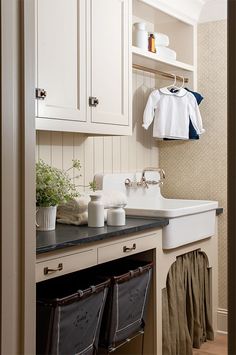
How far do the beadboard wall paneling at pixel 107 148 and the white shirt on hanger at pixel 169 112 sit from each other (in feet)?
0.49

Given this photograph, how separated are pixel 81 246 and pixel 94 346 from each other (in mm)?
502

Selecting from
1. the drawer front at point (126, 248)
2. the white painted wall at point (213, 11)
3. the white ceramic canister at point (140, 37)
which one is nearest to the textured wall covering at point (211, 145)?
the white painted wall at point (213, 11)

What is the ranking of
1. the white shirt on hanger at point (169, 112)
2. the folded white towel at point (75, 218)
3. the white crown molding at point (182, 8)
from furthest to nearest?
the white shirt on hanger at point (169, 112)
the white crown molding at point (182, 8)
the folded white towel at point (75, 218)

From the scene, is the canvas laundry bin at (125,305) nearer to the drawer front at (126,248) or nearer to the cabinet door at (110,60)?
the drawer front at (126,248)

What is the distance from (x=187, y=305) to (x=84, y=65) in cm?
168

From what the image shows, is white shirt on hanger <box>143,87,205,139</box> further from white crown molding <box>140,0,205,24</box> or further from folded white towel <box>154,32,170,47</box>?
white crown molding <box>140,0,205,24</box>

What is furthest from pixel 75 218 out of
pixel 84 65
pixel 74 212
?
pixel 84 65

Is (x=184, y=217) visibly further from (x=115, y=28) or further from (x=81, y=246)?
(x=115, y=28)

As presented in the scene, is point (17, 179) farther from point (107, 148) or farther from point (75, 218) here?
point (107, 148)

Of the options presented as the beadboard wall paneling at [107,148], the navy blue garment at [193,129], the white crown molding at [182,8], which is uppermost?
the white crown molding at [182,8]

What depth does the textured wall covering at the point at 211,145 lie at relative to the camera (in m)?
3.51

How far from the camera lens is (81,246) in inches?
81.6

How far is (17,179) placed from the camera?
3.58ft

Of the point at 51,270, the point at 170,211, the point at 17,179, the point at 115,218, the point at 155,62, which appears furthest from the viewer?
the point at 155,62
